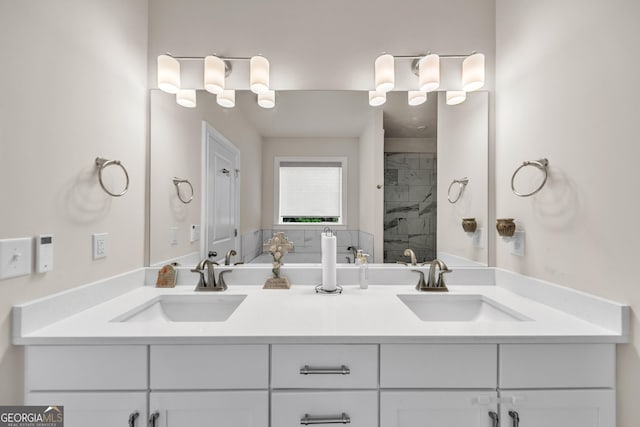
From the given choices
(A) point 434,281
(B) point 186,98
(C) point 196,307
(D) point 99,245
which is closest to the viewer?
(D) point 99,245

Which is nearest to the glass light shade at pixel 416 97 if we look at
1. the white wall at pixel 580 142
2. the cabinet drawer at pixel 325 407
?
the white wall at pixel 580 142

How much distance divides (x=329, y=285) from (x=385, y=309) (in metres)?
0.34

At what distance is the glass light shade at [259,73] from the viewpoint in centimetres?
159

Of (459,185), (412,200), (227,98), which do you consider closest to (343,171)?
(412,200)

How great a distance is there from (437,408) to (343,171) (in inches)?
45.8

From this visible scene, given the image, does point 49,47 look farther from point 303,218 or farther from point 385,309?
point 385,309

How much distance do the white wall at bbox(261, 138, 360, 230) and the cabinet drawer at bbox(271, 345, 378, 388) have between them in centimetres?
84

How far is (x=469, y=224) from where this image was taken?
1687 millimetres

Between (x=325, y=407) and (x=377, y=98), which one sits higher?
(x=377, y=98)

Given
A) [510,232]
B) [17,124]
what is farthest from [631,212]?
[17,124]

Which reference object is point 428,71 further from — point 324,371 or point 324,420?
point 324,420

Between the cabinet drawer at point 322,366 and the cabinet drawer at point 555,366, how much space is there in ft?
1.43

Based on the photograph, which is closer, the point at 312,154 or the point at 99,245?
the point at 99,245

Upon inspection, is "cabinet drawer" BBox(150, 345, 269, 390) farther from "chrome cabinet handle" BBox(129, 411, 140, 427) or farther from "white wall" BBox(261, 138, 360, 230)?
"white wall" BBox(261, 138, 360, 230)
